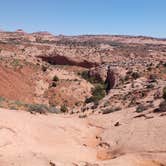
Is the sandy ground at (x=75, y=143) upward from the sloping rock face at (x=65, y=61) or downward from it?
upward

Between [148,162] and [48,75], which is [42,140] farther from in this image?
[48,75]

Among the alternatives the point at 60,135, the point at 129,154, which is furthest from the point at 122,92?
the point at 129,154

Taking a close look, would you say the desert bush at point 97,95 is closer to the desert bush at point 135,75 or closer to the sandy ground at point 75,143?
the desert bush at point 135,75

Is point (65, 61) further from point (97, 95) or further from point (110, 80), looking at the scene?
point (97, 95)

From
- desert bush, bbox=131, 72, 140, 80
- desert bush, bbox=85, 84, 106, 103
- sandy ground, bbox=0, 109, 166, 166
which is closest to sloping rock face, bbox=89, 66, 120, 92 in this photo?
desert bush, bbox=131, 72, 140, 80

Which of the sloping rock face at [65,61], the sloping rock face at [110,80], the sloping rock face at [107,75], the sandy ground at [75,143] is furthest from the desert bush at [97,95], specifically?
the sandy ground at [75,143]

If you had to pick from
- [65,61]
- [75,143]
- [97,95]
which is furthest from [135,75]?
[75,143]

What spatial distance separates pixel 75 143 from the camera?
1540 cm

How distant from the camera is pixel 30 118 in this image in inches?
695

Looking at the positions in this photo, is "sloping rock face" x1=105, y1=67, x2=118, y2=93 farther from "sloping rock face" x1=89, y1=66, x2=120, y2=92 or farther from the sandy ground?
→ the sandy ground

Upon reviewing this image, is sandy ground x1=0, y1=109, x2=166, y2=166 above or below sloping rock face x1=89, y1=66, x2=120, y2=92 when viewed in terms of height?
above

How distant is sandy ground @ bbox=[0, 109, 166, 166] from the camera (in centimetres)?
1230

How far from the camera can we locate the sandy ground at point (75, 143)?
12.3 metres

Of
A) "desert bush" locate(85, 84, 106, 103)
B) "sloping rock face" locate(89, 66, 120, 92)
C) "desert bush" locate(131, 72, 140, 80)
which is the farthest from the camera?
"sloping rock face" locate(89, 66, 120, 92)
